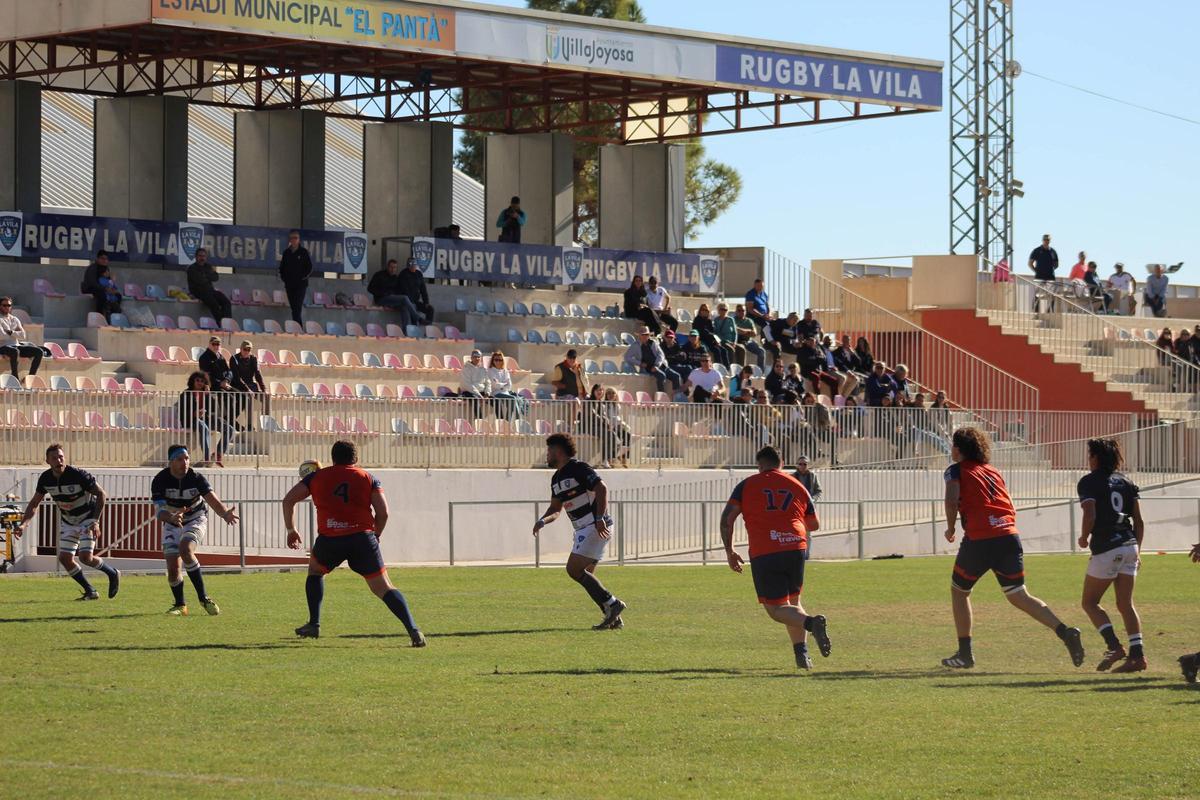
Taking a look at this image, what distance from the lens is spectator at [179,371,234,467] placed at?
93.1 feet

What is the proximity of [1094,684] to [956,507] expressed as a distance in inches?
65.8

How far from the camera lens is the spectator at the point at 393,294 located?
120 ft

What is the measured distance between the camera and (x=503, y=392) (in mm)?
32594

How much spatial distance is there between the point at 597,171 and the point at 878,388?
2172cm

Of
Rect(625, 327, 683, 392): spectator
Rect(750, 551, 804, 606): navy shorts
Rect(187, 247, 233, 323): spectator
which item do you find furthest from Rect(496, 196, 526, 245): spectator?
Rect(750, 551, 804, 606): navy shorts

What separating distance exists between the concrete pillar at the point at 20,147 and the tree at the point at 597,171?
1858cm

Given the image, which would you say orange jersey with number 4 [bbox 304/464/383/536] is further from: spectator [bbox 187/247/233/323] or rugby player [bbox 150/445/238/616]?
spectator [bbox 187/247/233/323]

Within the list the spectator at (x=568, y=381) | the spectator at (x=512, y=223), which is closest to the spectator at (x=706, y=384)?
the spectator at (x=568, y=381)

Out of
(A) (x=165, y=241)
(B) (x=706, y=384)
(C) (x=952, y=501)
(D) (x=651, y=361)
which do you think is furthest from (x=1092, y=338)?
(C) (x=952, y=501)

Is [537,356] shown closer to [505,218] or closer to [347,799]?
[505,218]

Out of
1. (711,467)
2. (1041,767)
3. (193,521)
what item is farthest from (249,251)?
(1041,767)

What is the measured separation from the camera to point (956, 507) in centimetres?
1459

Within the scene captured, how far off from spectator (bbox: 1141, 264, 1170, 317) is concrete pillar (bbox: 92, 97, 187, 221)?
24892 mm

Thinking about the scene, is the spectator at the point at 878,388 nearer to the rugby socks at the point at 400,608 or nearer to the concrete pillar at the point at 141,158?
the concrete pillar at the point at 141,158
